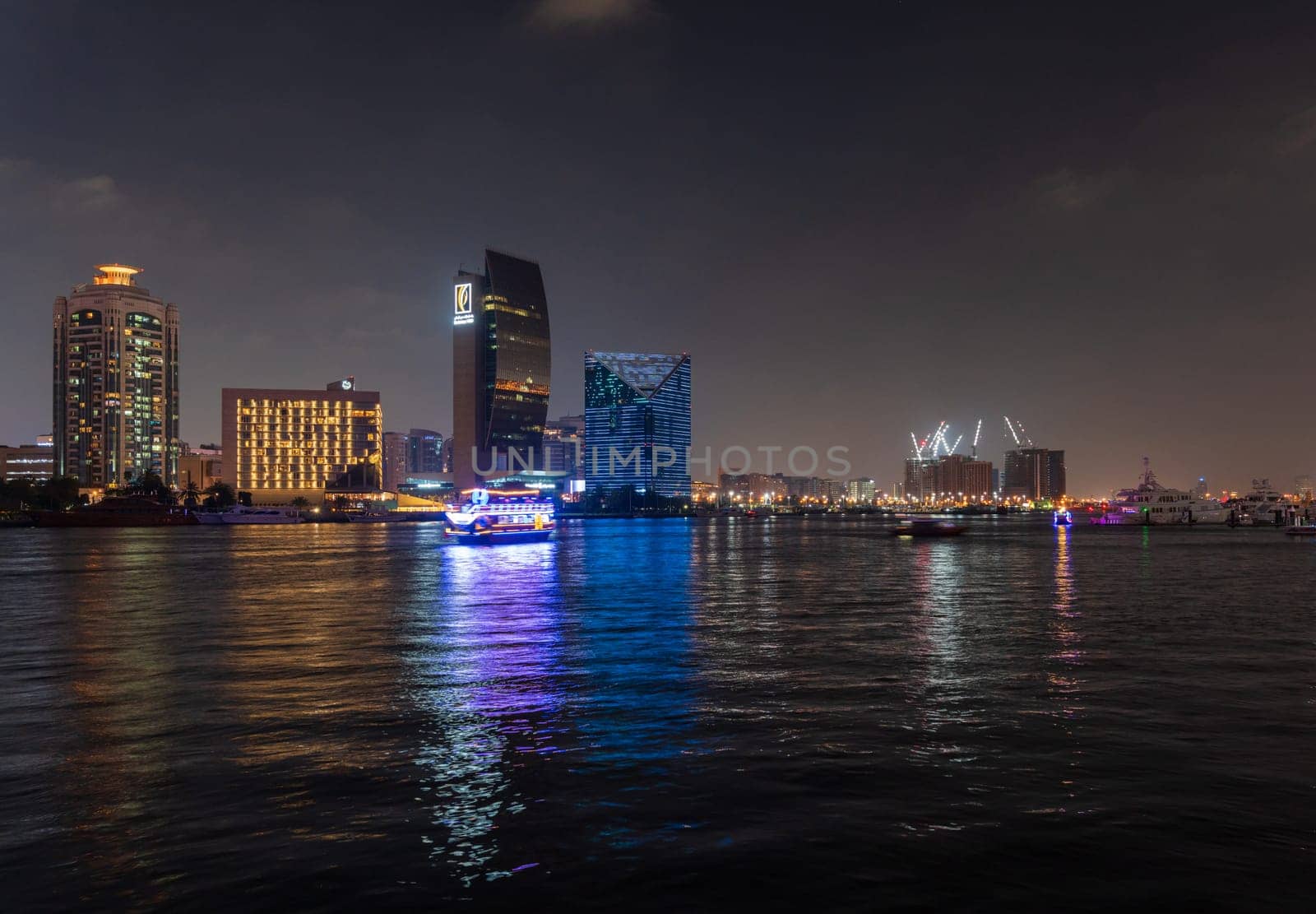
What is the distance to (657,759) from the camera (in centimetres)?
1470

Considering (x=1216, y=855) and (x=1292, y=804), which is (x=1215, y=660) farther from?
(x=1216, y=855)

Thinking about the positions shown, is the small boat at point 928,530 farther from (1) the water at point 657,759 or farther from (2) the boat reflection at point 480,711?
(2) the boat reflection at point 480,711

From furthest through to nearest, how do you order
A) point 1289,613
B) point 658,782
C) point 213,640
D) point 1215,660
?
1. point 1289,613
2. point 213,640
3. point 1215,660
4. point 658,782

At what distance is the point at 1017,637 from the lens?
29.3 meters

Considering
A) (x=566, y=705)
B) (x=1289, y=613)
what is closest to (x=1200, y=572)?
(x=1289, y=613)

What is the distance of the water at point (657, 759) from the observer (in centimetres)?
997

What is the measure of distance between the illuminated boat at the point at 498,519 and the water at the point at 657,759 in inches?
3143

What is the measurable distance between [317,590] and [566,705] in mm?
32669

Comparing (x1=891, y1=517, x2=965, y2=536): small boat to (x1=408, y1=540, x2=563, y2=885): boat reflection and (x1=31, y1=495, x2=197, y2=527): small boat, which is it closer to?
(x1=408, y1=540, x2=563, y2=885): boat reflection

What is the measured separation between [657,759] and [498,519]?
105 metres

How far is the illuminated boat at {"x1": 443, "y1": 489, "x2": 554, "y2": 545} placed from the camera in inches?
4567

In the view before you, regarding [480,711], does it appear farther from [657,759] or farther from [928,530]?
[928,530]

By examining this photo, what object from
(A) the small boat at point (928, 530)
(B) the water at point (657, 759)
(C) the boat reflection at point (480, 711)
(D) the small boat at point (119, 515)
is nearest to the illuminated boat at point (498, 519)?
(A) the small boat at point (928, 530)

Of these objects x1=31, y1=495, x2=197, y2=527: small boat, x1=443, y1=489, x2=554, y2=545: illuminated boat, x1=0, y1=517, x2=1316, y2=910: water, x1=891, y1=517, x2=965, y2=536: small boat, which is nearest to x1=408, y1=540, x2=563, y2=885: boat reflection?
x1=0, y1=517, x2=1316, y2=910: water
